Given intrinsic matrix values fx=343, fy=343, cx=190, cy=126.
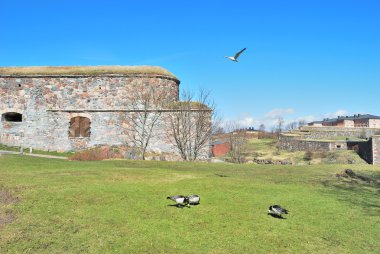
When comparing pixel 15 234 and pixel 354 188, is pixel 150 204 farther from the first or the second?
pixel 354 188

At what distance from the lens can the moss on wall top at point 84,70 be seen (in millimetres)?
33094

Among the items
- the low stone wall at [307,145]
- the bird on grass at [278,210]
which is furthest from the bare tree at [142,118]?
the low stone wall at [307,145]

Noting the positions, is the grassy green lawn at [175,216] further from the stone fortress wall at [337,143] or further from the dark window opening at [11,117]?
the stone fortress wall at [337,143]

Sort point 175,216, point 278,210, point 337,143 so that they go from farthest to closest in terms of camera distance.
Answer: point 337,143 → point 278,210 → point 175,216

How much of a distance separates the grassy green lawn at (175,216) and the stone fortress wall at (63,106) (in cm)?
1704

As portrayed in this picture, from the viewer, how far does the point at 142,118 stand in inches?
1261

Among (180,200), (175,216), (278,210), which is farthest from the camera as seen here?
(180,200)

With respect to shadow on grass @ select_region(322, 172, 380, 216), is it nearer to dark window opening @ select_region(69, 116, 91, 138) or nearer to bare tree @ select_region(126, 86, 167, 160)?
bare tree @ select_region(126, 86, 167, 160)

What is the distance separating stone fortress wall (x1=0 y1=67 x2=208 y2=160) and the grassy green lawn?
55.9 ft

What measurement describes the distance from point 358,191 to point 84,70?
2711cm

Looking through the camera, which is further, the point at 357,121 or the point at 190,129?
the point at 357,121

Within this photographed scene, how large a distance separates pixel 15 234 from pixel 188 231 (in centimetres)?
423

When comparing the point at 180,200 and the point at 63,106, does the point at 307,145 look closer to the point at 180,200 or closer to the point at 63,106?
the point at 63,106

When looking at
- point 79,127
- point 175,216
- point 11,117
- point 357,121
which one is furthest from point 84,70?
point 357,121
